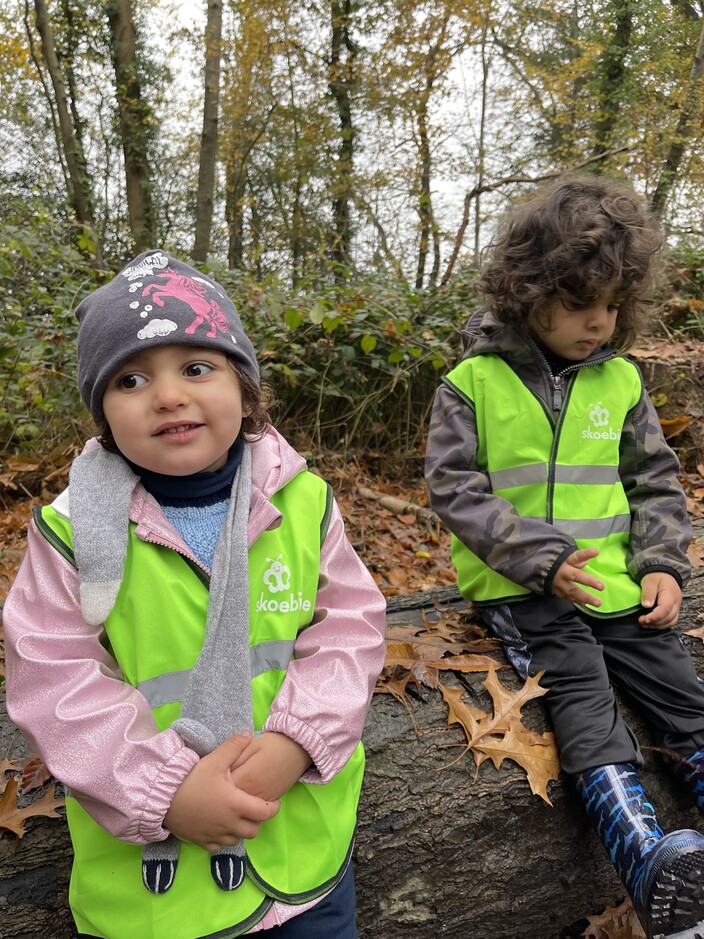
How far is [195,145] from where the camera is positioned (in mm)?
Answer: 18250

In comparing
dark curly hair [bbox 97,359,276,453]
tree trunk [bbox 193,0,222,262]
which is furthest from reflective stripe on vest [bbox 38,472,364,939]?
tree trunk [bbox 193,0,222,262]

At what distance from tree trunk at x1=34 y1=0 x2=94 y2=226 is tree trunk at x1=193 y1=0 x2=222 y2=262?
1.98 metres

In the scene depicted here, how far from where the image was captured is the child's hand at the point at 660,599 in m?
2.20

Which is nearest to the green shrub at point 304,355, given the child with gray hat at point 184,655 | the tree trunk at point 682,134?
the child with gray hat at point 184,655

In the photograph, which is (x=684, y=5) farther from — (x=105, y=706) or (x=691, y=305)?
(x=105, y=706)

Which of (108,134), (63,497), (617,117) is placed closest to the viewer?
(63,497)

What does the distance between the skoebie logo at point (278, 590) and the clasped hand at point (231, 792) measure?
281 millimetres

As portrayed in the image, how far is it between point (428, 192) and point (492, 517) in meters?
14.8

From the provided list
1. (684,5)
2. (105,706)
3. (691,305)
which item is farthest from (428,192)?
(105,706)

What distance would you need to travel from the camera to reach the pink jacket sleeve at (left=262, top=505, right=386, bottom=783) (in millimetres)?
1423

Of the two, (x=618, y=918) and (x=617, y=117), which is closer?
(x=618, y=918)

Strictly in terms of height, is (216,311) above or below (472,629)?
above

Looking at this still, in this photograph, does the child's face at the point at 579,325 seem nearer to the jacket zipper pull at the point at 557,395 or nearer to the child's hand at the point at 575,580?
the jacket zipper pull at the point at 557,395

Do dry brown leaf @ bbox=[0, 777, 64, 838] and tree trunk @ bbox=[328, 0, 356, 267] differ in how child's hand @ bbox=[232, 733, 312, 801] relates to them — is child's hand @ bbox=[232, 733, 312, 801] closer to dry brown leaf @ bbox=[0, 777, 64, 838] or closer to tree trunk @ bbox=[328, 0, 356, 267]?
dry brown leaf @ bbox=[0, 777, 64, 838]
